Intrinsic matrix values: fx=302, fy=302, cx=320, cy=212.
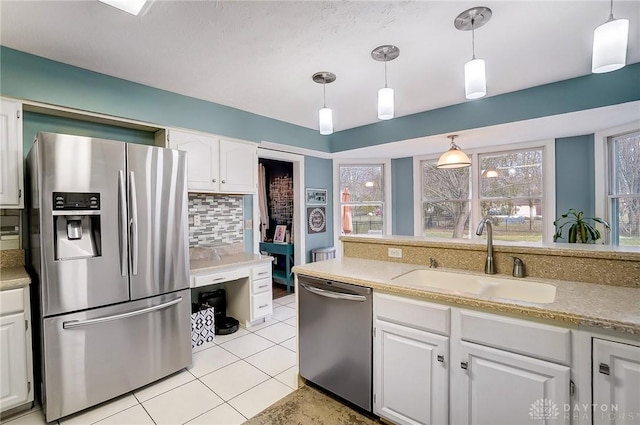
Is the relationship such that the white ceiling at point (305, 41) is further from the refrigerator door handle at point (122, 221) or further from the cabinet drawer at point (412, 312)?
the cabinet drawer at point (412, 312)

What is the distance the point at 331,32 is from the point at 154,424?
8.92 ft

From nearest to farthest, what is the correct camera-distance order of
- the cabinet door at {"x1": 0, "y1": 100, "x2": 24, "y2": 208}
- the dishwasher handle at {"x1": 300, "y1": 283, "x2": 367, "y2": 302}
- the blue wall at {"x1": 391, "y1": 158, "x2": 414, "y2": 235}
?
the dishwasher handle at {"x1": 300, "y1": 283, "x2": 367, "y2": 302} → the cabinet door at {"x1": 0, "y1": 100, "x2": 24, "y2": 208} → the blue wall at {"x1": 391, "y1": 158, "x2": 414, "y2": 235}

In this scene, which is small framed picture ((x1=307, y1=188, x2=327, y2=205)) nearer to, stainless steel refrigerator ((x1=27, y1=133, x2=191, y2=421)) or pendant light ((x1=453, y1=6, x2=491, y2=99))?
stainless steel refrigerator ((x1=27, y1=133, x2=191, y2=421))

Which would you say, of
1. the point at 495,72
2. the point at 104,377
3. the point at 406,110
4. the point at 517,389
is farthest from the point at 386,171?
the point at 104,377

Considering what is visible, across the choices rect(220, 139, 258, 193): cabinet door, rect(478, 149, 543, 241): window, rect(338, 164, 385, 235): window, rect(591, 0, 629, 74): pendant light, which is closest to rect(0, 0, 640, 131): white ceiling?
rect(591, 0, 629, 74): pendant light

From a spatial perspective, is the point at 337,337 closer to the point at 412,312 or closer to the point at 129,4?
the point at 412,312

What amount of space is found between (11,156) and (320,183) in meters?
3.60

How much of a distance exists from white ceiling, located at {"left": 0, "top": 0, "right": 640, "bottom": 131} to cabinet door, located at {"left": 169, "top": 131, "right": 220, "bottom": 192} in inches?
17.8

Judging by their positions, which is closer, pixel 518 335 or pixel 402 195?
pixel 518 335

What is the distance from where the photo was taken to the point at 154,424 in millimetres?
1879

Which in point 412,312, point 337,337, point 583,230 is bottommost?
point 337,337

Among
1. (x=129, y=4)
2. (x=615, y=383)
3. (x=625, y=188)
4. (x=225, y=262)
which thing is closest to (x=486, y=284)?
(x=615, y=383)

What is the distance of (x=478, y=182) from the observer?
14.5ft

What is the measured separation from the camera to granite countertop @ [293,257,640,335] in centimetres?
115
